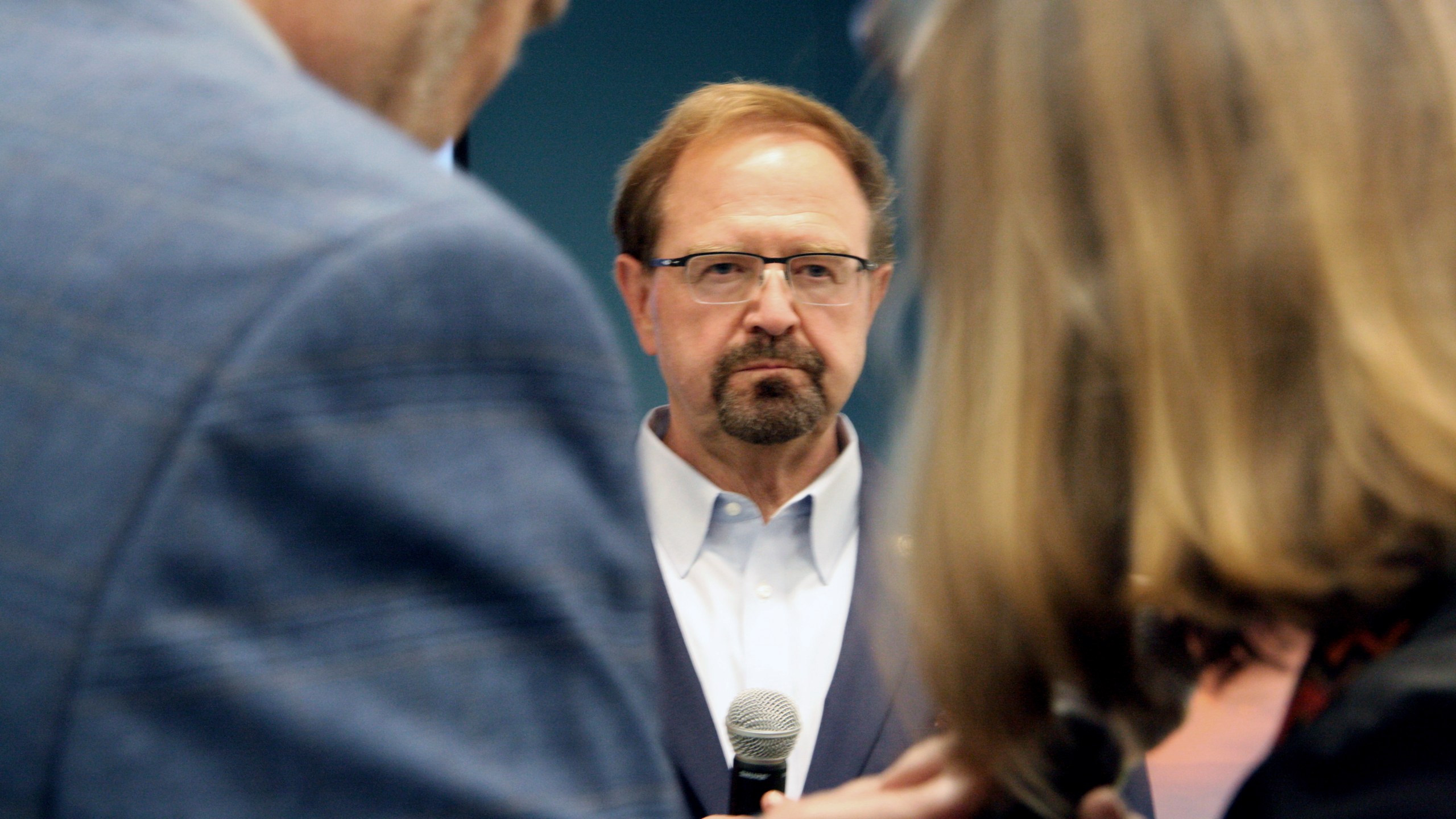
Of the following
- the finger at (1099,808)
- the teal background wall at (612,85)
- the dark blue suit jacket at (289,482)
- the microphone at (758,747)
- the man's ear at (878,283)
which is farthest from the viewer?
the teal background wall at (612,85)

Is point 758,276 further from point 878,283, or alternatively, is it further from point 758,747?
point 758,747

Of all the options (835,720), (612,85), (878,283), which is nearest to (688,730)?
(835,720)

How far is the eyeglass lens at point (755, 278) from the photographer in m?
2.25

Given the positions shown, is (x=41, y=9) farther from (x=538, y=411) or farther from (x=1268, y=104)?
(x=1268, y=104)

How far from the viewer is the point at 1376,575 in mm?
624

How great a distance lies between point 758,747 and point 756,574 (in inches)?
25.9

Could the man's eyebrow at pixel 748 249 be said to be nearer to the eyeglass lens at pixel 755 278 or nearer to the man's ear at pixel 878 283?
the eyeglass lens at pixel 755 278

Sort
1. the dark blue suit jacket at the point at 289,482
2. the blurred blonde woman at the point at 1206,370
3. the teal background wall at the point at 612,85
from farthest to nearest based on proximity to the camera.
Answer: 1. the teal background wall at the point at 612,85
2. the blurred blonde woman at the point at 1206,370
3. the dark blue suit jacket at the point at 289,482

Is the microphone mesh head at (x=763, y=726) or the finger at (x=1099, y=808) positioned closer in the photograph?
the finger at (x=1099, y=808)

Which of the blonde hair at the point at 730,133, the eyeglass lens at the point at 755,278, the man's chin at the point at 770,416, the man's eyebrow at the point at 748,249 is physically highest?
the blonde hair at the point at 730,133

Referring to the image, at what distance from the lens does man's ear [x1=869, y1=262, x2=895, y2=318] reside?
7.94 feet

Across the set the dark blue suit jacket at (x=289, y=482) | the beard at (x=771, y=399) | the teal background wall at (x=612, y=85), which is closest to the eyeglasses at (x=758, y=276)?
the beard at (x=771, y=399)

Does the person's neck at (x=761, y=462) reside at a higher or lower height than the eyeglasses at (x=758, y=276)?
lower

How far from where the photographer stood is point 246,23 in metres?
0.70
